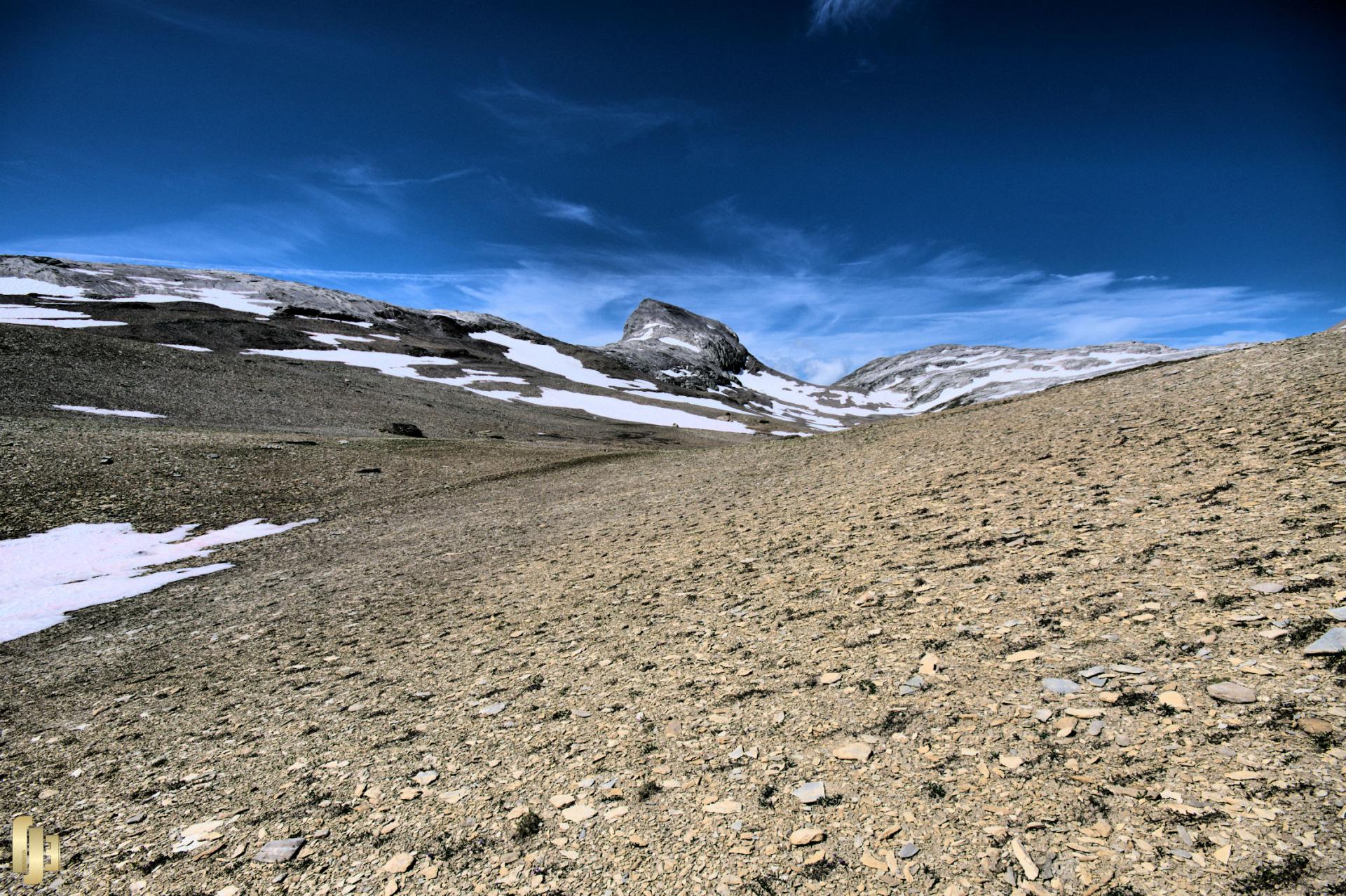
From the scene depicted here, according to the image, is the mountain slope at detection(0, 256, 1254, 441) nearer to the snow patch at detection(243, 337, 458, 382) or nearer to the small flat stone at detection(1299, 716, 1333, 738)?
the snow patch at detection(243, 337, 458, 382)

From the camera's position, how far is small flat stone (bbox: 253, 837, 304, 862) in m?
4.49

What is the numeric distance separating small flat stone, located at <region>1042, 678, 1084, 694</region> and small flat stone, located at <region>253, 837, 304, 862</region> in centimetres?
642

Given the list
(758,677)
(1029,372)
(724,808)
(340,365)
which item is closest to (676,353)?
(340,365)

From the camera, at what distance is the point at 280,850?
15.0 ft

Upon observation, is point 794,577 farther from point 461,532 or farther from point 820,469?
point 461,532

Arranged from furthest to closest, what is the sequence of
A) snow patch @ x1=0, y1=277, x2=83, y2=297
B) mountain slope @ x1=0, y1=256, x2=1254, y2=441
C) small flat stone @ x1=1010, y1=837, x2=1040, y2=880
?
snow patch @ x1=0, y1=277, x2=83, y2=297
mountain slope @ x1=0, y1=256, x2=1254, y2=441
small flat stone @ x1=1010, y1=837, x2=1040, y2=880

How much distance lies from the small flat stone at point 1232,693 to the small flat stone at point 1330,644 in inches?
29.0

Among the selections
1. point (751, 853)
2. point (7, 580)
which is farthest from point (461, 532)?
point (751, 853)

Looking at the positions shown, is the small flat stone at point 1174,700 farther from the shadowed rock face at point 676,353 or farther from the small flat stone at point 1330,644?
the shadowed rock face at point 676,353

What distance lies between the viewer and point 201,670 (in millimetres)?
8742

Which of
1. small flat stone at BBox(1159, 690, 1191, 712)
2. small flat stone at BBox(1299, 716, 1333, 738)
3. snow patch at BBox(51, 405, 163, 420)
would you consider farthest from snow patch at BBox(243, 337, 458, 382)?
small flat stone at BBox(1299, 716, 1333, 738)

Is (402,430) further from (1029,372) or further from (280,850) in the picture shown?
(1029,372)

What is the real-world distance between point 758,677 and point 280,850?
14.8ft

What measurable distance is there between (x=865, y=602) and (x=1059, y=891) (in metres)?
4.42
